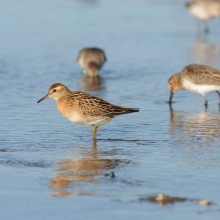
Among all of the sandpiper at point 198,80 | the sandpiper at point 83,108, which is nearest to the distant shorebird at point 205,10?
the sandpiper at point 198,80

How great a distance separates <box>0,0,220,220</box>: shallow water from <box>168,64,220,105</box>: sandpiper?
36 centimetres

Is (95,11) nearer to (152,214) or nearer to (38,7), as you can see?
(38,7)

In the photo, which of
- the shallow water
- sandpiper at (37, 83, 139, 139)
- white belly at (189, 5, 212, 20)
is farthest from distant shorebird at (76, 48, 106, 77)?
white belly at (189, 5, 212, 20)

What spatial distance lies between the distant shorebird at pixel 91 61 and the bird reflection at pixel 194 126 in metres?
5.32

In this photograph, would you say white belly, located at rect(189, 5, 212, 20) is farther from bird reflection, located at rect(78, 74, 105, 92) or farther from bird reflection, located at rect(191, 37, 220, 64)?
bird reflection, located at rect(78, 74, 105, 92)

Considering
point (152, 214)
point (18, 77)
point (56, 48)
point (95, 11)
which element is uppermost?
point (95, 11)

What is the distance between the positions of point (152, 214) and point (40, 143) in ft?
11.7

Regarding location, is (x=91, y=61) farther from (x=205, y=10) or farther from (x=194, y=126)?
(x=205, y=10)

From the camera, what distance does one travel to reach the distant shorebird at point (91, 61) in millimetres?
16297

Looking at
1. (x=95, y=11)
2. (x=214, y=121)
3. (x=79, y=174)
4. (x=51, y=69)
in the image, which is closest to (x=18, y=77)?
(x=51, y=69)

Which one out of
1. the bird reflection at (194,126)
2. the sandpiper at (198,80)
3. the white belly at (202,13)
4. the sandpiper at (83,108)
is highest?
the white belly at (202,13)

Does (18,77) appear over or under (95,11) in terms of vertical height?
under

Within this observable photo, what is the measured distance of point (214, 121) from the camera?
10258mm

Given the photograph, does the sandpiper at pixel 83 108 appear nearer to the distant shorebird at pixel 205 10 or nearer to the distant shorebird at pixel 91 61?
the distant shorebird at pixel 91 61
